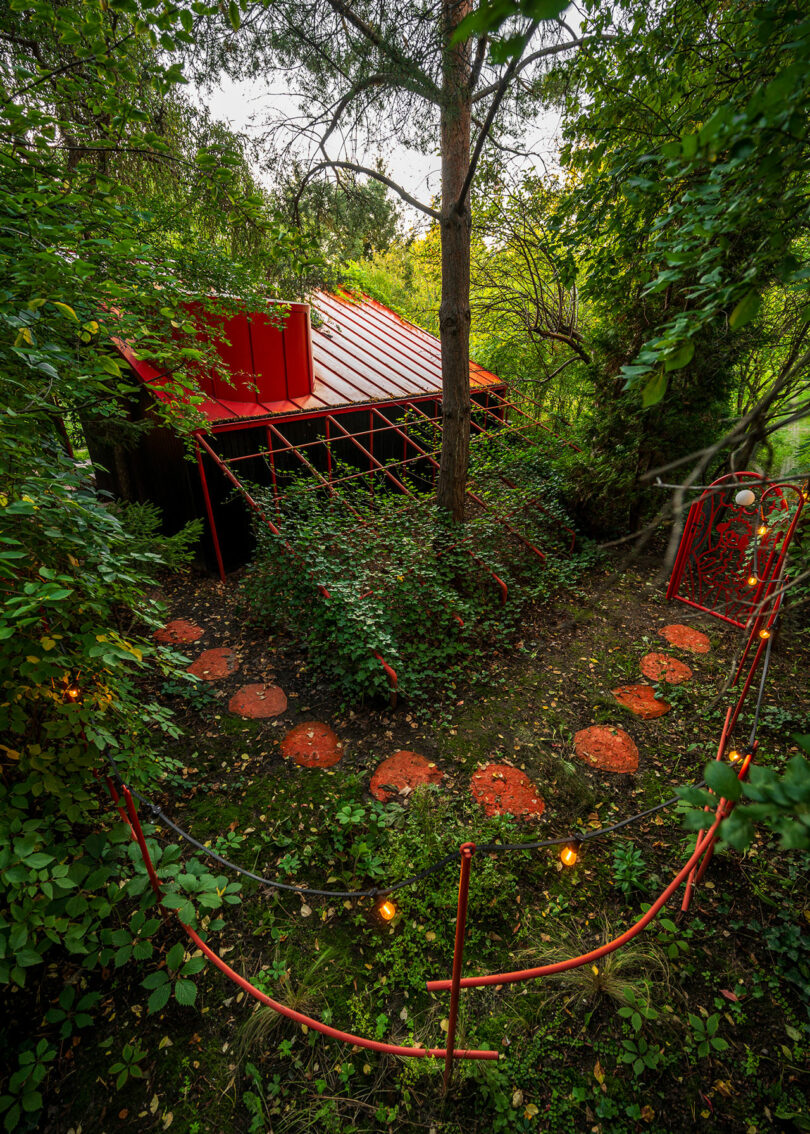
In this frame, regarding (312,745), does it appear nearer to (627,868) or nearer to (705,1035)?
(627,868)

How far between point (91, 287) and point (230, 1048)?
4.12 meters

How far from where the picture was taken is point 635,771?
3.85m

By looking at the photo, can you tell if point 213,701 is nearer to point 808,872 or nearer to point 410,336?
point 808,872

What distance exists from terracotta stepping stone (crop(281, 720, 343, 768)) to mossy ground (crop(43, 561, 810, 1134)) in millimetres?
110

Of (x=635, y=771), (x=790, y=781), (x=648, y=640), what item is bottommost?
(x=635, y=771)

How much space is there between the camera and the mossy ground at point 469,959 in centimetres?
Result: 209

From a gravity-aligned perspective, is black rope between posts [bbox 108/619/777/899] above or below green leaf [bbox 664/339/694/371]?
below

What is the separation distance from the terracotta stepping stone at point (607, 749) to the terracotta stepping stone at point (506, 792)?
2.10ft

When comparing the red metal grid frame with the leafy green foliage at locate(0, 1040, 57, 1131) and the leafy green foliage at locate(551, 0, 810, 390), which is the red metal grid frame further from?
the leafy green foliage at locate(551, 0, 810, 390)

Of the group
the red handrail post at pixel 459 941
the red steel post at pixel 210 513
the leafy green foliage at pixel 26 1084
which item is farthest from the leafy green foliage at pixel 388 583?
the leafy green foliage at pixel 26 1084

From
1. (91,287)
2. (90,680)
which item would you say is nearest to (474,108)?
(91,287)

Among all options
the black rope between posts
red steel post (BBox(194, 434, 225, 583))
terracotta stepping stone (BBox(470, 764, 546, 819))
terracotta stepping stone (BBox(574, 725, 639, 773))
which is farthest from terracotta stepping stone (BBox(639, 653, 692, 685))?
red steel post (BBox(194, 434, 225, 583))

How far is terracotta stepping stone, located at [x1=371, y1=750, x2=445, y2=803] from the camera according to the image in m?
3.70

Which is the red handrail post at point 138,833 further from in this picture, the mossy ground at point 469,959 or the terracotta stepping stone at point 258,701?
the terracotta stepping stone at point 258,701
